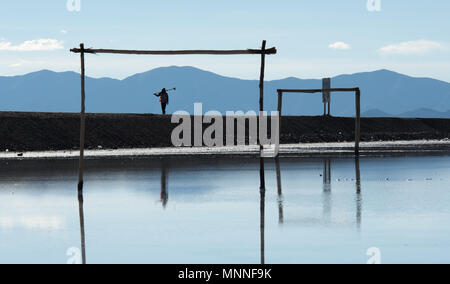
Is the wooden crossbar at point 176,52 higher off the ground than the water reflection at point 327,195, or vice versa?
the wooden crossbar at point 176,52

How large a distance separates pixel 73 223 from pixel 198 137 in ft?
119

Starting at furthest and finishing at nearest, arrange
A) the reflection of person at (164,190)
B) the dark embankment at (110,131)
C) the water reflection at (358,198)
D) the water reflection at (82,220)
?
the dark embankment at (110,131), the reflection of person at (164,190), the water reflection at (358,198), the water reflection at (82,220)

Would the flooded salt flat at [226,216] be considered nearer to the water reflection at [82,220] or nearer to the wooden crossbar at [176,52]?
the water reflection at [82,220]

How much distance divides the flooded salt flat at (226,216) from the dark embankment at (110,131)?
17424mm

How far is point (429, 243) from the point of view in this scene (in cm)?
1162

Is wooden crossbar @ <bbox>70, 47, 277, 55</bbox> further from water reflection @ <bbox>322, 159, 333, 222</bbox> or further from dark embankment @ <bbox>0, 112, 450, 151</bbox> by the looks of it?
dark embankment @ <bbox>0, 112, 450, 151</bbox>

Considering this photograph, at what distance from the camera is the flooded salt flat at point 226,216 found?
35.9ft

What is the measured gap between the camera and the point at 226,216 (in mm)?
14961

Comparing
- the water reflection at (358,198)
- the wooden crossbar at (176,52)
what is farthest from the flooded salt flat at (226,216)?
the wooden crossbar at (176,52)

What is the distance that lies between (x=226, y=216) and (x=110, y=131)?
33.7 metres

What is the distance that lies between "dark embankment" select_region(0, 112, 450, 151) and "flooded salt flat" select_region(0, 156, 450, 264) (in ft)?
57.2

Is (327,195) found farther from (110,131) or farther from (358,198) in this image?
(110,131)

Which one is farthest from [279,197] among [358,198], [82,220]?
[82,220]
